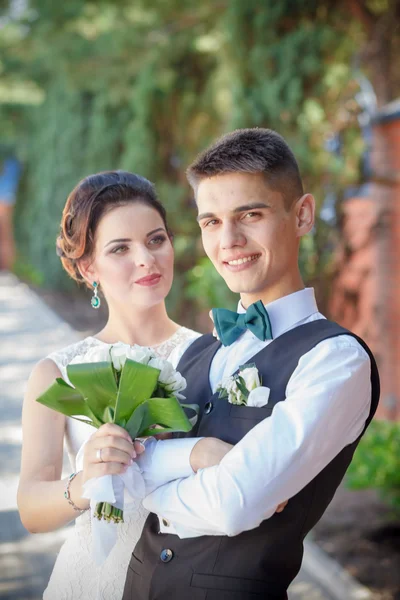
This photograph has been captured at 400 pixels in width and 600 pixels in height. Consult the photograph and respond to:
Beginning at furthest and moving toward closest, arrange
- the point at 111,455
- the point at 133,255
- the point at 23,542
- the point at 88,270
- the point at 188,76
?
1. the point at 188,76
2. the point at 23,542
3. the point at 88,270
4. the point at 133,255
5. the point at 111,455

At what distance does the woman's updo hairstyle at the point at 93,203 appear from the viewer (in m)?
2.46

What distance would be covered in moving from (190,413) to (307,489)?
1.07ft

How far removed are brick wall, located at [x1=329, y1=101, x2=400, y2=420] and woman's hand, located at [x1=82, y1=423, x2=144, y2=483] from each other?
458 centimetres

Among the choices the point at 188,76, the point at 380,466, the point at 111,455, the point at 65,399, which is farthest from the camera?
the point at 188,76

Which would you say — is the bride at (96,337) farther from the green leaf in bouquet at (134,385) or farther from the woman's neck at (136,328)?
the green leaf in bouquet at (134,385)

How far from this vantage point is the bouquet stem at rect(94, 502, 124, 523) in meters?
1.70

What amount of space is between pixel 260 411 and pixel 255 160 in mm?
562

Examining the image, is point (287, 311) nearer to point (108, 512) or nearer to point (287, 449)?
point (287, 449)

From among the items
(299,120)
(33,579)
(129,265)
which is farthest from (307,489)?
(299,120)

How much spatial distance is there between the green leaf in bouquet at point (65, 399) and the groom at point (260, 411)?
262 mm

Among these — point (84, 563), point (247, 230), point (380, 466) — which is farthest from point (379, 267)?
point (247, 230)

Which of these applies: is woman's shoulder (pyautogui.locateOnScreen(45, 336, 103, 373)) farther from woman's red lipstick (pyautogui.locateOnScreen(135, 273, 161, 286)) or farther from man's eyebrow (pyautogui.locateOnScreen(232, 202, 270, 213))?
man's eyebrow (pyautogui.locateOnScreen(232, 202, 270, 213))

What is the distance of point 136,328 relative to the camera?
8.48 feet

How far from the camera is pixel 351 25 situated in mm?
6004
